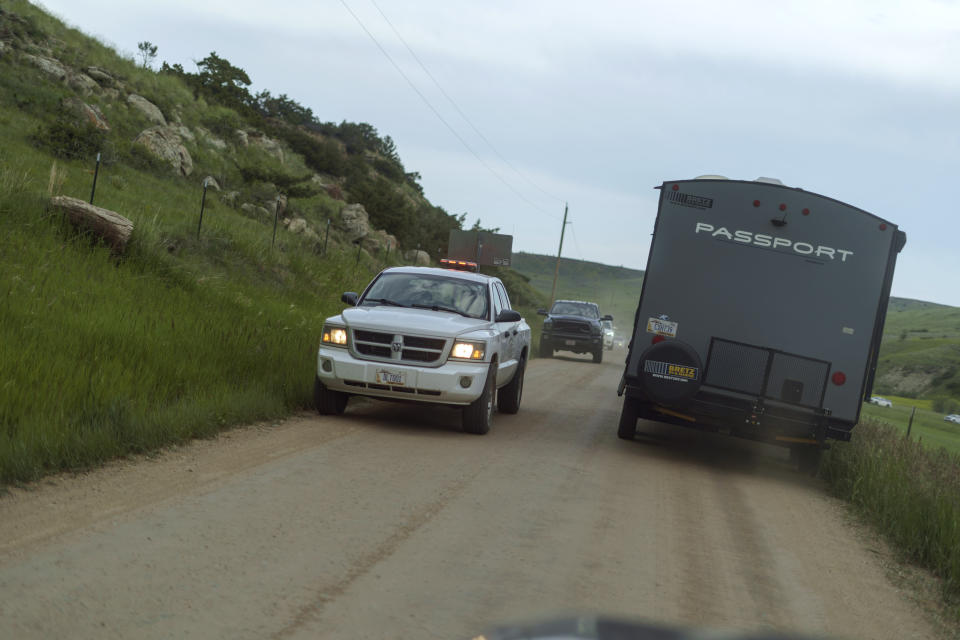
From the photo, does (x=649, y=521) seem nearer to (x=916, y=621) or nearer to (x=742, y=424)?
(x=916, y=621)

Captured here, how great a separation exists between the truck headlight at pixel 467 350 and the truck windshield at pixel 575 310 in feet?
65.5

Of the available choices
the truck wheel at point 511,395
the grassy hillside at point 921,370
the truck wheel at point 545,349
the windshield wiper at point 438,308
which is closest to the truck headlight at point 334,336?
the windshield wiper at point 438,308

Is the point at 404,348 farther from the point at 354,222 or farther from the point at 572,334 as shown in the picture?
the point at 354,222

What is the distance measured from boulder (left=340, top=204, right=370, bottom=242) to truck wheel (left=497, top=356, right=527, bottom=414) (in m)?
26.4

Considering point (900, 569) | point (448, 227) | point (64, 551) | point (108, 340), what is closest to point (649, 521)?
point (900, 569)

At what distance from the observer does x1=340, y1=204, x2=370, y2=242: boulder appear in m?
40.0

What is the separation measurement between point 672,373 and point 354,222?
31.5 m

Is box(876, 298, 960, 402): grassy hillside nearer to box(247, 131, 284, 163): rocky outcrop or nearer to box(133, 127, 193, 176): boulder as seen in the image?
box(247, 131, 284, 163): rocky outcrop

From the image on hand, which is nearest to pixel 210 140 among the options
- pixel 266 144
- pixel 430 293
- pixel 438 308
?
pixel 266 144

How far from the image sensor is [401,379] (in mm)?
10133

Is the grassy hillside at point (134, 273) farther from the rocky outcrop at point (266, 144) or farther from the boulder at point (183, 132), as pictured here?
the rocky outcrop at point (266, 144)

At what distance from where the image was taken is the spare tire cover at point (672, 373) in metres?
10.3

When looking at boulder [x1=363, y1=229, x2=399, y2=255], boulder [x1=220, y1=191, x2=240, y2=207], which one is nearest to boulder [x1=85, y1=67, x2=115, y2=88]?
boulder [x1=220, y1=191, x2=240, y2=207]

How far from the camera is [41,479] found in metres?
6.38
